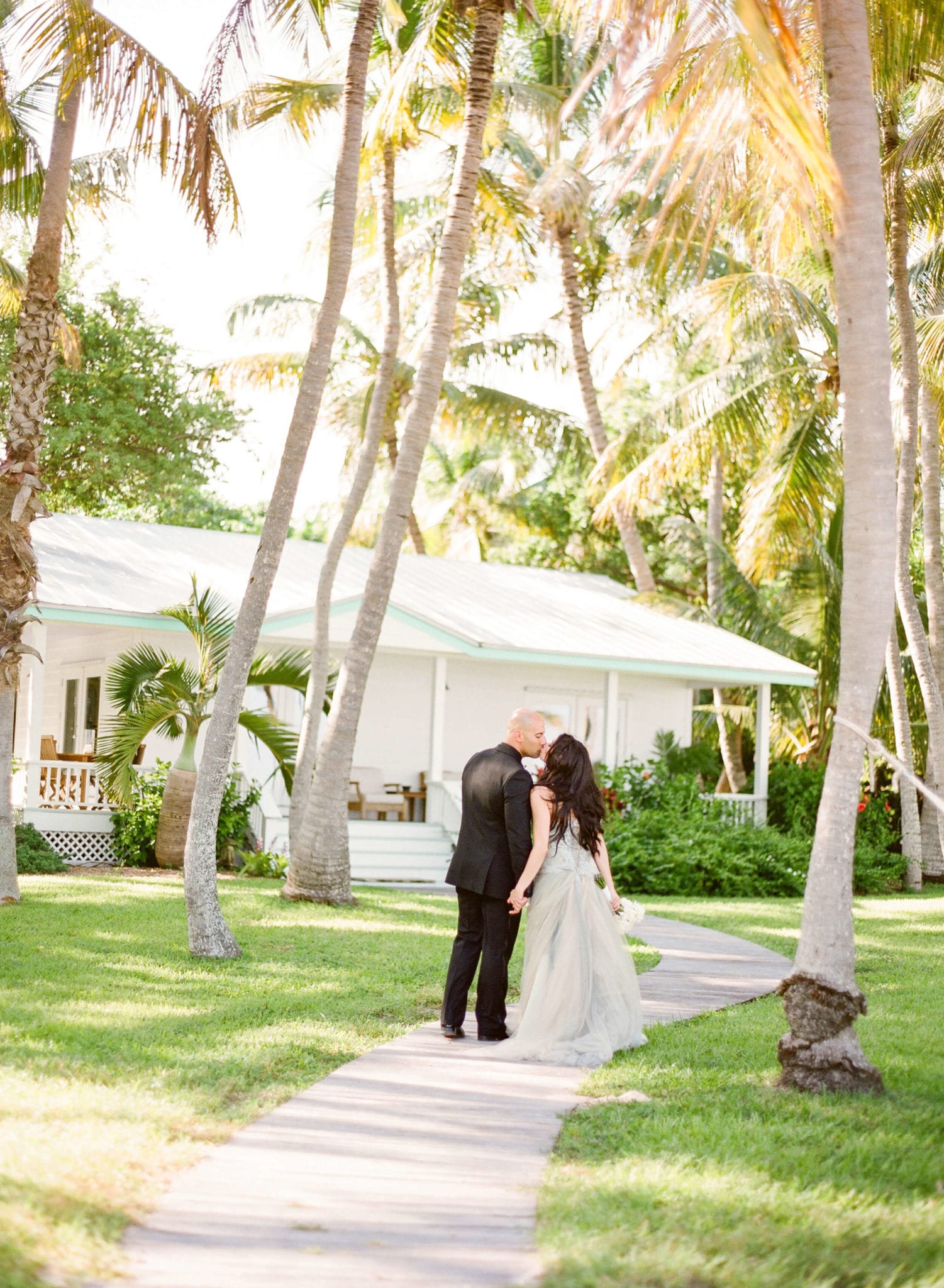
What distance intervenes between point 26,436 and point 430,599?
10337 mm

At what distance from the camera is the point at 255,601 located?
1035 cm

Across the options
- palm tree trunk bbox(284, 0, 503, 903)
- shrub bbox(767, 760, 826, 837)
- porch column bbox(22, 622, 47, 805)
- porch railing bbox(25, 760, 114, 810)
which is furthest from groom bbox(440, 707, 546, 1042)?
shrub bbox(767, 760, 826, 837)

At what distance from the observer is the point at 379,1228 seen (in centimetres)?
432

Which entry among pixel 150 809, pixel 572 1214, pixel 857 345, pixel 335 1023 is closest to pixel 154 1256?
pixel 572 1214

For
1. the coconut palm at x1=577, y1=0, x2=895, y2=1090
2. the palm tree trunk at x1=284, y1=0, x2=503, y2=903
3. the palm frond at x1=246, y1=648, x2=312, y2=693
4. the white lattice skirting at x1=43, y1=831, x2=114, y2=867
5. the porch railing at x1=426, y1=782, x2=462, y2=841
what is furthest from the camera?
the porch railing at x1=426, y1=782, x2=462, y2=841

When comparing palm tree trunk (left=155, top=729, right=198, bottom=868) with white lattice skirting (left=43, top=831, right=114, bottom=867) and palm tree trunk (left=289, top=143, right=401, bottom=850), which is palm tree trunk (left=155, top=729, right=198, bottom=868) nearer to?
white lattice skirting (left=43, top=831, right=114, bottom=867)

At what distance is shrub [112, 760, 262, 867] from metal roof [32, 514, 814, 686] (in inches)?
84.8

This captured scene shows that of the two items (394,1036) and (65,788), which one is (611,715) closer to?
(65,788)

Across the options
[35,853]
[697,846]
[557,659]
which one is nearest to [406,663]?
[557,659]

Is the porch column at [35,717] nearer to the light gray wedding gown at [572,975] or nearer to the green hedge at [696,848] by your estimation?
the green hedge at [696,848]

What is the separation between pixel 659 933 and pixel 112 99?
9362 mm

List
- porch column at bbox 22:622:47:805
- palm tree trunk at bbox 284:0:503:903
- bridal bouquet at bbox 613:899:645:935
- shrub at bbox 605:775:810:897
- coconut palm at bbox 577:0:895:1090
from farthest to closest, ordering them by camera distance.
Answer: shrub at bbox 605:775:810:897
porch column at bbox 22:622:47:805
palm tree trunk at bbox 284:0:503:903
bridal bouquet at bbox 613:899:645:935
coconut palm at bbox 577:0:895:1090

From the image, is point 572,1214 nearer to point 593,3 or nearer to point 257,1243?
point 257,1243

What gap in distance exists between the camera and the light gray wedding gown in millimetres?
7332
